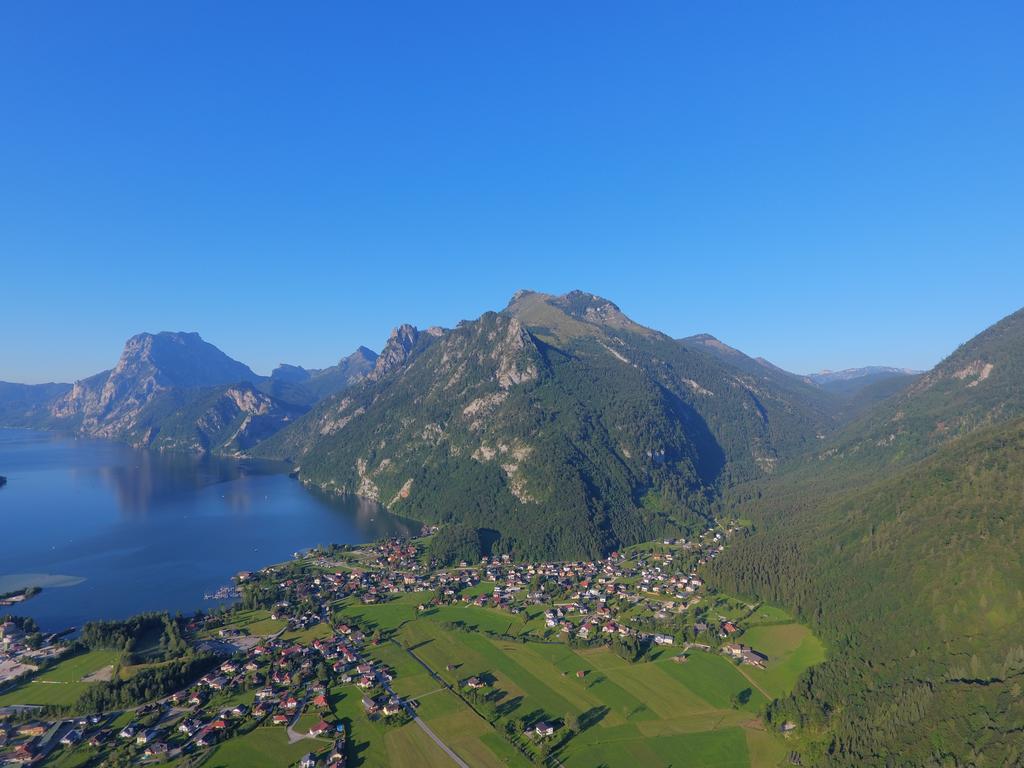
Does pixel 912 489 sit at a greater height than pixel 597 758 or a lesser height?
greater

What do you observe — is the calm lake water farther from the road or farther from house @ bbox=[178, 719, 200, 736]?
the road

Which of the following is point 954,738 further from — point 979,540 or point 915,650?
point 979,540

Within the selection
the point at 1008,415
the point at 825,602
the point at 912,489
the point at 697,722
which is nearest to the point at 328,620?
the point at 697,722

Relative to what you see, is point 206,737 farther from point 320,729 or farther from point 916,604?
point 916,604

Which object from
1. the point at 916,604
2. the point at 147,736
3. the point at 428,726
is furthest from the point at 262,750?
the point at 916,604

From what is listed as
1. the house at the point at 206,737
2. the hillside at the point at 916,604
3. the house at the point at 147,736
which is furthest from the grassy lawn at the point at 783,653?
the house at the point at 147,736

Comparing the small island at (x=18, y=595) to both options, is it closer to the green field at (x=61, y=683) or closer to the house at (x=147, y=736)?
the green field at (x=61, y=683)

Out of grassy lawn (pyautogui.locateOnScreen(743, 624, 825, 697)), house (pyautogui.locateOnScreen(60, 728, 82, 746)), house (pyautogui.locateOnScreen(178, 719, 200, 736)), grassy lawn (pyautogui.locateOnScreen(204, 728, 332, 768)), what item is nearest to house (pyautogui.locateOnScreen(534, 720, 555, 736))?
grassy lawn (pyautogui.locateOnScreen(204, 728, 332, 768))
